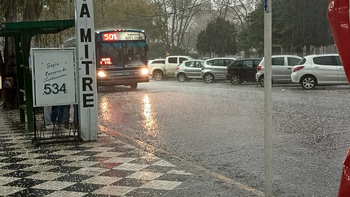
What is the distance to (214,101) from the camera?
15141 mm

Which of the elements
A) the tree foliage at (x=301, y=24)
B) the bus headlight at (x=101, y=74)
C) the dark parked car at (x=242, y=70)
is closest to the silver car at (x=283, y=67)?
the dark parked car at (x=242, y=70)

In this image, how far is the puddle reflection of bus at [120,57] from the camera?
68.3ft

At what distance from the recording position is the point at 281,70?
2158 centimetres

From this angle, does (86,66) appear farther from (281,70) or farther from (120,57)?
(281,70)

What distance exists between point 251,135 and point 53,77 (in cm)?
405

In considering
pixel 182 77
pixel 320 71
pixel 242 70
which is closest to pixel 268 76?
pixel 320 71

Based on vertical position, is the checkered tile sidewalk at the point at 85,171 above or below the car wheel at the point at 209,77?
below

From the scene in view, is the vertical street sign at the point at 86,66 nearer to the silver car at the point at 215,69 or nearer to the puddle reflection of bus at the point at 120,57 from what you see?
the puddle reflection of bus at the point at 120,57

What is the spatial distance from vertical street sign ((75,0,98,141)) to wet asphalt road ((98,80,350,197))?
1.20 m

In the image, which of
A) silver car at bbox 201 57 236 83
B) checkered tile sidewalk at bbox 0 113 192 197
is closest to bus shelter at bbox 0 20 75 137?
checkered tile sidewalk at bbox 0 113 192 197

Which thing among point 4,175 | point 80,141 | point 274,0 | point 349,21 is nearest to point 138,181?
point 4,175

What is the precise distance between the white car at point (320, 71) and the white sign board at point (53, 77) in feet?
45.9

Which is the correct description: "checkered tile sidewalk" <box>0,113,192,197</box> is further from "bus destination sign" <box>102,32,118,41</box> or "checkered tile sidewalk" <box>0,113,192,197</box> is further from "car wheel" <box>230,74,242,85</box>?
"car wheel" <box>230,74,242,85</box>

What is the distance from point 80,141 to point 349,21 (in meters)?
6.45
